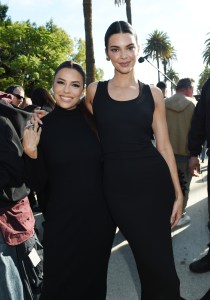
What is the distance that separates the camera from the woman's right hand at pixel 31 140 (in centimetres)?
208

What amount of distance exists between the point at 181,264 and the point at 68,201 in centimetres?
215

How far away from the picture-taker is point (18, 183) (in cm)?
209

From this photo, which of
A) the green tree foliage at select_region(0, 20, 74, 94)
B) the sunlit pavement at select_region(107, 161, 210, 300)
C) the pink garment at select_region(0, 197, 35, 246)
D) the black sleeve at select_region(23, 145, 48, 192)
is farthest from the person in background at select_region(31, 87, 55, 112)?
the green tree foliage at select_region(0, 20, 74, 94)

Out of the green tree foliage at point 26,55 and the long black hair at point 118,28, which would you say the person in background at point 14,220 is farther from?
the green tree foliage at point 26,55

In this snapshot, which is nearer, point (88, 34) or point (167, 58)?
point (88, 34)

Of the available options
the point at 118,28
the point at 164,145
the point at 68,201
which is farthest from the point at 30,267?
the point at 118,28

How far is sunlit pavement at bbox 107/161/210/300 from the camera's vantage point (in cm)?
320

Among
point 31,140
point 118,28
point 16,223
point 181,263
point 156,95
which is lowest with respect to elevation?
point 181,263

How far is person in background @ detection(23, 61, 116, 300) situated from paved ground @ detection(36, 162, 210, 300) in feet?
3.76

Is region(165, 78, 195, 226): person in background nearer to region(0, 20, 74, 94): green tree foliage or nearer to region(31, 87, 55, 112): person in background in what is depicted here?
region(31, 87, 55, 112): person in background

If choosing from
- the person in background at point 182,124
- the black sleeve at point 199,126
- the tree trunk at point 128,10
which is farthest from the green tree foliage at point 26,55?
the black sleeve at point 199,126

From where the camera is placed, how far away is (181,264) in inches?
147

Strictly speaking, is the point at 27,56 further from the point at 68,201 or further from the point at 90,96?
the point at 68,201

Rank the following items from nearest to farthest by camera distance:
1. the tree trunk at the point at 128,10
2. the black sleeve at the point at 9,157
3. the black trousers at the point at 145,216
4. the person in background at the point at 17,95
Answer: the black sleeve at the point at 9,157
the black trousers at the point at 145,216
the person in background at the point at 17,95
the tree trunk at the point at 128,10
